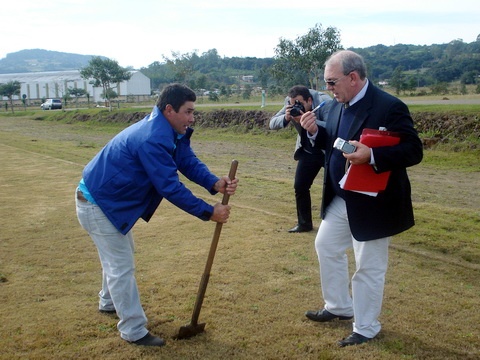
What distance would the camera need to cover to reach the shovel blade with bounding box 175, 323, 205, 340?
4.47m

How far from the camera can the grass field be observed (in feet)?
14.3

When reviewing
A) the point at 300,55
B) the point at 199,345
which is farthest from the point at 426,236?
the point at 300,55

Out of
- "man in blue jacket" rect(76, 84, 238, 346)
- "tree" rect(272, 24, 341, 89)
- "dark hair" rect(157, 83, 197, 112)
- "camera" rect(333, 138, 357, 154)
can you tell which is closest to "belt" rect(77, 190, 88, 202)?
"man in blue jacket" rect(76, 84, 238, 346)

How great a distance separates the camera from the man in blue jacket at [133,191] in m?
4.12

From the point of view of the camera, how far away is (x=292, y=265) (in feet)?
20.6

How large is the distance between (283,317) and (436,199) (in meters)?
6.10

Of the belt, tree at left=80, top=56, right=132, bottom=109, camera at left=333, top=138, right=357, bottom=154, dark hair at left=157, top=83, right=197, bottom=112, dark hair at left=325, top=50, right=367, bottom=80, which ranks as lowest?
the belt

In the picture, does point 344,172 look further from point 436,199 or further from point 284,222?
point 436,199

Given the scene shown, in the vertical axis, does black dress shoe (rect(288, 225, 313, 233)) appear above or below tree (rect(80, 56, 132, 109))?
below

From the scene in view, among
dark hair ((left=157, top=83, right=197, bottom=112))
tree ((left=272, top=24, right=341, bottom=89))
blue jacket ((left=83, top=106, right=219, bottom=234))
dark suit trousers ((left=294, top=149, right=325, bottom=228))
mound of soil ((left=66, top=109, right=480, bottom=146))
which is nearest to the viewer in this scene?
blue jacket ((left=83, top=106, right=219, bottom=234))

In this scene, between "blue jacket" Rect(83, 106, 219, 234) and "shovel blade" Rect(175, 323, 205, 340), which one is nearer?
"blue jacket" Rect(83, 106, 219, 234)

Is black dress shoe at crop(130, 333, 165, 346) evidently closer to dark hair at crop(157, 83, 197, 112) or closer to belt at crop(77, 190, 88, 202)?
belt at crop(77, 190, 88, 202)

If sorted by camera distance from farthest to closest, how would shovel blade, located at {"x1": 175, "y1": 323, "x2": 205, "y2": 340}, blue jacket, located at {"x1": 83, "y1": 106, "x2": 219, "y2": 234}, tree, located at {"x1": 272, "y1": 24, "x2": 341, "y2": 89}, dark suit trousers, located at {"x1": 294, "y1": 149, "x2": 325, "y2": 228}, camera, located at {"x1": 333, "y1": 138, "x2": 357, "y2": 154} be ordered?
1. tree, located at {"x1": 272, "y1": 24, "x2": 341, "y2": 89}
2. dark suit trousers, located at {"x1": 294, "y1": 149, "x2": 325, "y2": 228}
3. shovel blade, located at {"x1": 175, "y1": 323, "x2": 205, "y2": 340}
4. blue jacket, located at {"x1": 83, "y1": 106, "x2": 219, "y2": 234}
5. camera, located at {"x1": 333, "y1": 138, "x2": 357, "y2": 154}

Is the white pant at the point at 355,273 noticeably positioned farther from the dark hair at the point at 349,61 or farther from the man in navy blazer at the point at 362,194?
the dark hair at the point at 349,61
